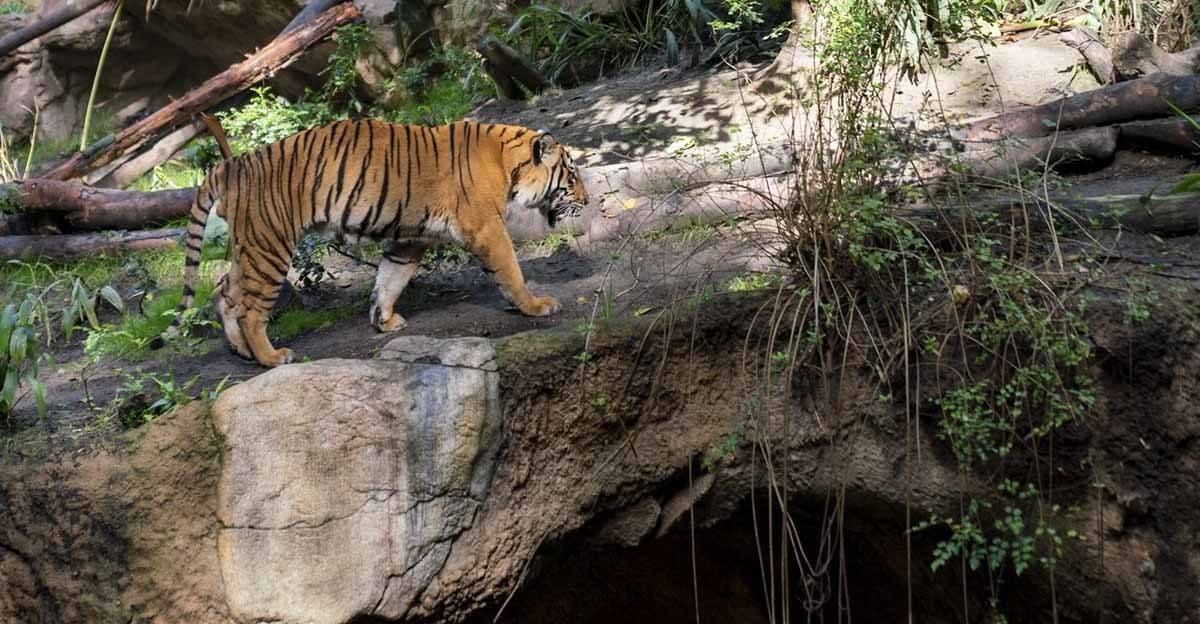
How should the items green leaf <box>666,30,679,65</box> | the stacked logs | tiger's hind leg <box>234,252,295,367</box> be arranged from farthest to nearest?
green leaf <box>666,30,679,65</box>
the stacked logs
tiger's hind leg <box>234,252,295,367</box>

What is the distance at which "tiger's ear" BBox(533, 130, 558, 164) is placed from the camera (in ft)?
18.1

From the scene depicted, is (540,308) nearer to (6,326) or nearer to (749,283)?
(749,283)

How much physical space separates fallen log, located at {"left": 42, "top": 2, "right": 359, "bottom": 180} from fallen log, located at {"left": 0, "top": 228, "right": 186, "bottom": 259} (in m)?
1.02

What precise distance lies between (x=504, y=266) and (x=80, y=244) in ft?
13.6

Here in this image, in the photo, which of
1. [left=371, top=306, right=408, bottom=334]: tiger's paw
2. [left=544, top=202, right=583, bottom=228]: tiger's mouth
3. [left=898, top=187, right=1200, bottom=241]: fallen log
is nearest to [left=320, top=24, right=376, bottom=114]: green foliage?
[left=544, top=202, right=583, bottom=228]: tiger's mouth

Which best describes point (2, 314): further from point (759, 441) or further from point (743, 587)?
point (743, 587)

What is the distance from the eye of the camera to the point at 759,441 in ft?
14.5

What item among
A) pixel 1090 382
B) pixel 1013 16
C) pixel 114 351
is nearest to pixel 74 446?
pixel 114 351

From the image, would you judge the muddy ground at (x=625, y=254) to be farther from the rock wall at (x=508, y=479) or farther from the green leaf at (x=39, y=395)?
the rock wall at (x=508, y=479)

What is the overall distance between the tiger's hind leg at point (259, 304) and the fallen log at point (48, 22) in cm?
609

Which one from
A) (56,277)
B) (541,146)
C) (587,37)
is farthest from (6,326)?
(587,37)

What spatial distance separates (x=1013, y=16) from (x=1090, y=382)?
14.3ft

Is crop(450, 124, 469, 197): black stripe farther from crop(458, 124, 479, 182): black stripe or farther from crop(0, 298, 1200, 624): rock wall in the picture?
crop(0, 298, 1200, 624): rock wall

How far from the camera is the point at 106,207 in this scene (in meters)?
7.88
